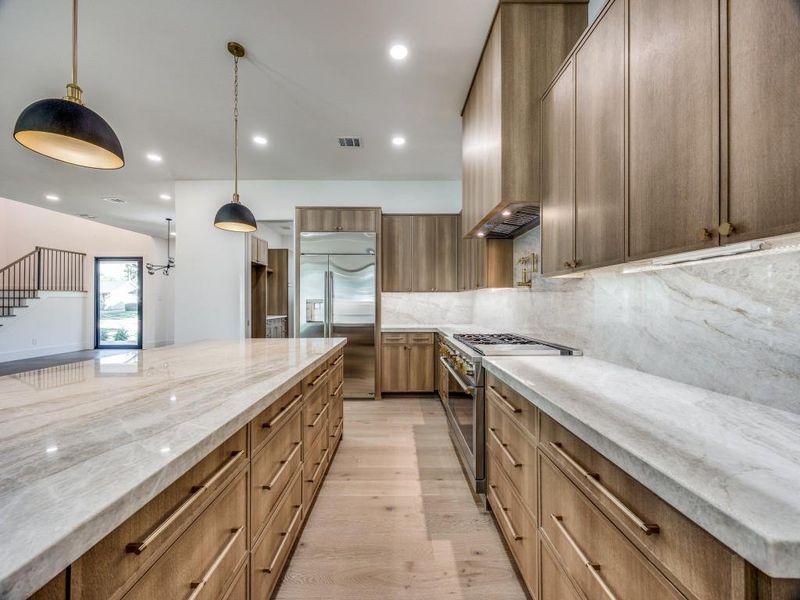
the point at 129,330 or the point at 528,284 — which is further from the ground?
the point at 528,284

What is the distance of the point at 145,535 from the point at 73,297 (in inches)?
435

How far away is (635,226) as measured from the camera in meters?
1.23

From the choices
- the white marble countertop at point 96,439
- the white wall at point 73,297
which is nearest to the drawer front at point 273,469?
the white marble countertop at point 96,439

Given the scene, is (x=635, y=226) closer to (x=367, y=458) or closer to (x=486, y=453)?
(x=486, y=453)

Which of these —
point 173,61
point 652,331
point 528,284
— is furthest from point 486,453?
point 173,61

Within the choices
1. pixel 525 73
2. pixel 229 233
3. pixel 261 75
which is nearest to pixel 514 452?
pixel 525 73

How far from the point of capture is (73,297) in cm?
845

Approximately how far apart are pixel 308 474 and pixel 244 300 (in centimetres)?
365

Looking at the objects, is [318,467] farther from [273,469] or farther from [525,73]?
[525,73]

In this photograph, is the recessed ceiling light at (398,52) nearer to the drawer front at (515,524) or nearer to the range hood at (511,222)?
the range hood at (511,222)

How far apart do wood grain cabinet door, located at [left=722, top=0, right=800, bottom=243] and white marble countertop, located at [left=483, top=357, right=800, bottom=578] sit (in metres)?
0.52

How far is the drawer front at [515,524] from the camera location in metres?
1.33

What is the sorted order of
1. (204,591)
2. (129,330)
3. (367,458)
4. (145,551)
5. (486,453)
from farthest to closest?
(129,330) → (367,458) → (486,453) → (204,591) → (145,551)

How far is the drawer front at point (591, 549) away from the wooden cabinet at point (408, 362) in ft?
10.6
